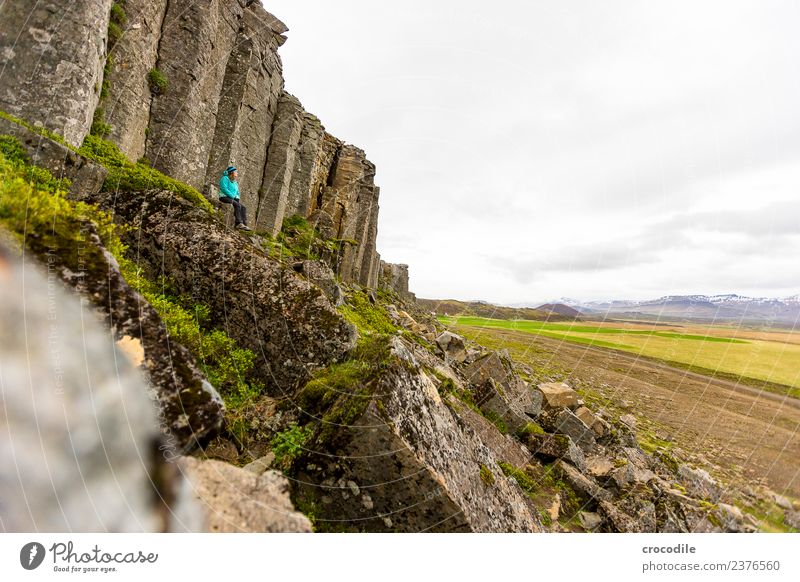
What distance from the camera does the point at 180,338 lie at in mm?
4219

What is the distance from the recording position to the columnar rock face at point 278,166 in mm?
22625

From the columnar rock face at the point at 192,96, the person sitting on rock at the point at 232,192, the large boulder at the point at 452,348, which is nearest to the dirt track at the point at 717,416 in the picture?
the large boulder at the point at 452,348

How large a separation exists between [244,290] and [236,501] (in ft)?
11.0

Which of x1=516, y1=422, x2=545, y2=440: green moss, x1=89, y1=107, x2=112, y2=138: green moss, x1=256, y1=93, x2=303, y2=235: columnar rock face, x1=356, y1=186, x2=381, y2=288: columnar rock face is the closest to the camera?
x1=516, y1=422, x2=545, y2=440: green moss

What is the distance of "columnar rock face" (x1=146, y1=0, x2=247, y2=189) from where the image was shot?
42.4ft

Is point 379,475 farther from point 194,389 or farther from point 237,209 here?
point 237,209

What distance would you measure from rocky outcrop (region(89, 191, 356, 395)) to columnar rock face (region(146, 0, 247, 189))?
32.4 feet

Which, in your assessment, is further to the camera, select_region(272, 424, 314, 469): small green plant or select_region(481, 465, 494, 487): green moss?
select_region(481, 465, 494, 487): green moss

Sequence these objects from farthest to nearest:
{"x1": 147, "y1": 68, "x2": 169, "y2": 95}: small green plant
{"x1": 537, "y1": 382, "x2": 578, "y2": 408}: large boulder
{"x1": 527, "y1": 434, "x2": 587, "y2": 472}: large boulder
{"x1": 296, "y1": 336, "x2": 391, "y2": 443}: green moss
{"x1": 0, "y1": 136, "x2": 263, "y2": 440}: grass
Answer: {"x1": 147, "y1": 68, "x2": 169, "y2": 95}: small green plant < {"x1": 537, "y1": 382, "x2": 578, "y2": 408}: large boulder < {"x1": 527, "y1": 434, "x2": 587, "y2": 472}: large boulder < {"x1": 296, "y1": 336, "x2": 391, "y2": 443}: green moss < {"x1": 0, "y1": 136, "x2": 263, "y2": 440}: grass

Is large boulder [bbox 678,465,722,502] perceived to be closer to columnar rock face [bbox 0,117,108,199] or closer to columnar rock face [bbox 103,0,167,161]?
columnar rock face [bbox 0,117,108,199]

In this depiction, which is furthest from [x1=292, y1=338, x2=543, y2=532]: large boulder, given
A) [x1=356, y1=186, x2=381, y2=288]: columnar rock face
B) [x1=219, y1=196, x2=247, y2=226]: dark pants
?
[x1=356, y1=186, x2=381, y2=288]: columnar rock face

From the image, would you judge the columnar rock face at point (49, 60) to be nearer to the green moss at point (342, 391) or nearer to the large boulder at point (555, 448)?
the green moss at point (342, 391)

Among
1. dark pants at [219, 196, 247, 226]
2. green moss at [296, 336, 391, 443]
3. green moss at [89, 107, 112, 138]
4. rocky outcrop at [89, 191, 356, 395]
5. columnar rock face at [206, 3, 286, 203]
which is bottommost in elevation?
green moss at [296, 336, 391, 443]

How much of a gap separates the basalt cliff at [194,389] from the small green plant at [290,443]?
0.09 ft
